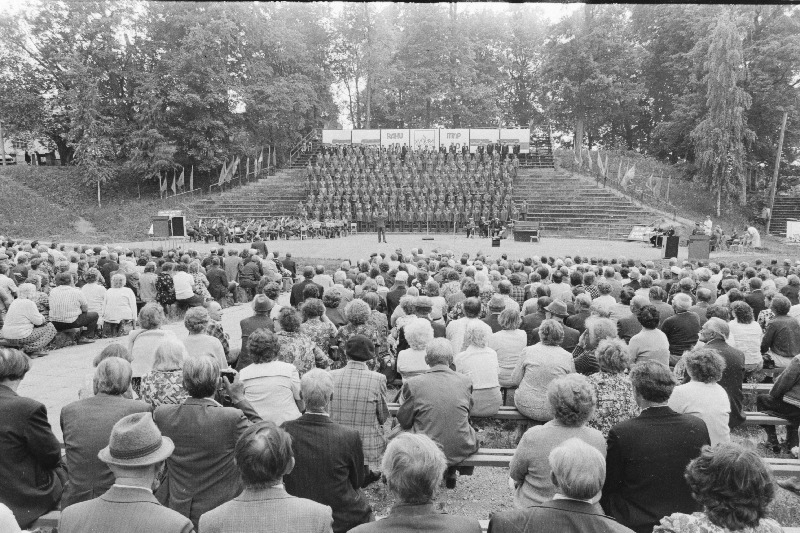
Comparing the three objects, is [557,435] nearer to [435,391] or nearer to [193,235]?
[435,391]

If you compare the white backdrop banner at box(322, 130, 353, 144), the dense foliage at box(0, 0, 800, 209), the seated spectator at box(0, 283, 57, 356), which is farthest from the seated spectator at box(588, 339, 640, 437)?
the white backdrop banner at box(322, 130, 353, 144)

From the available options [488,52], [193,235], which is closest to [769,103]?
[488,52]

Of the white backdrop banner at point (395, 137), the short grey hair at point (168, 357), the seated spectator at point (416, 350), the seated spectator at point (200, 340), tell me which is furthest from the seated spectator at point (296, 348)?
the white backdrop banner at point (395, 137)

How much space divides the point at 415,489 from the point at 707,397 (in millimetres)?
2497

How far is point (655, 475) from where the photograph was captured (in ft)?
9.89

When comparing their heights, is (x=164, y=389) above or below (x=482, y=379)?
above

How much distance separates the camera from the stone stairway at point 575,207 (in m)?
25.7

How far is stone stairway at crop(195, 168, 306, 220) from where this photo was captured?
2834 cm

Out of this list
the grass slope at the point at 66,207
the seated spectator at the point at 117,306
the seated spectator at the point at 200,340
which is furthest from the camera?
the grass slope at the point at 66,207

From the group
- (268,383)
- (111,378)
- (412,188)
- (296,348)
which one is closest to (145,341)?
(296,348)

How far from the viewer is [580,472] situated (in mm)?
2242

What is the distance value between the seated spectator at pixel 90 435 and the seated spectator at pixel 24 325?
4.63m

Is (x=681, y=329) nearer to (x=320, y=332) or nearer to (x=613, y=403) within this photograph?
(x=613, y=403)

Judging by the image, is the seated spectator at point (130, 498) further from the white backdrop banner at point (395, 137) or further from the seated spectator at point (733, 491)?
the white backdrop banner at point (395, 137)
